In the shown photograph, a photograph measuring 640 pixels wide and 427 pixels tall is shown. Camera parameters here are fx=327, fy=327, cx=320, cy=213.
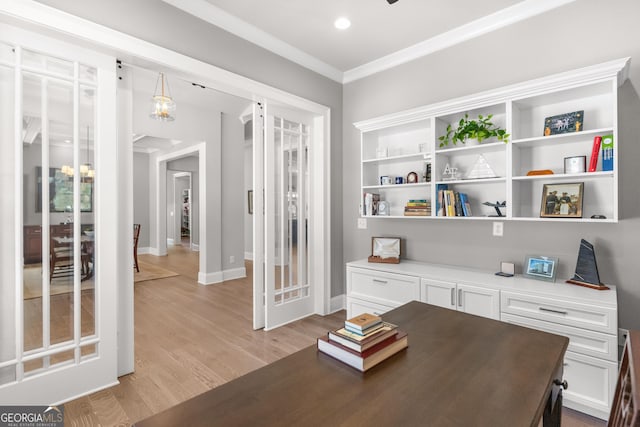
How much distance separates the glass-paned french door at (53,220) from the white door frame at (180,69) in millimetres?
125

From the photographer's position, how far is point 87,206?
219 centimetres

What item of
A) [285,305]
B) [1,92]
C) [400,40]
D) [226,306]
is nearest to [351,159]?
[400,40]

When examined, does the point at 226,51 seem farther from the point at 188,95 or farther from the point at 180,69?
the point at 188,95

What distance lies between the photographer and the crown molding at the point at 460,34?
2.59m

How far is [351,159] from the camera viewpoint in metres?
3.93

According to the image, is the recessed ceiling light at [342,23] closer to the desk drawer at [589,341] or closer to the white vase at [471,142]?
the white vase at [471,142]

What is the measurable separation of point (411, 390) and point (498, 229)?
224 cm

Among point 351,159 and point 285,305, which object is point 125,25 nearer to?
point 351,159

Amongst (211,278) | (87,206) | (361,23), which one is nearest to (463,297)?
(361,23)

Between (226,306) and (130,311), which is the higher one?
(130,311)

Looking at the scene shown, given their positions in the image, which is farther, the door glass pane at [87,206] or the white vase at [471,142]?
the white vase at [471,142]

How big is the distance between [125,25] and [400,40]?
2.38m

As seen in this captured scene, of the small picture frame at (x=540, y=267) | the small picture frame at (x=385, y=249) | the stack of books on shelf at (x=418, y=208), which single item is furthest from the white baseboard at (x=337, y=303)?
the small picture frame at (x=540, y=267)

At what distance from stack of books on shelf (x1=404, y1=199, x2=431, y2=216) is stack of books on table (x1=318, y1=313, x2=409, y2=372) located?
1966 mm
